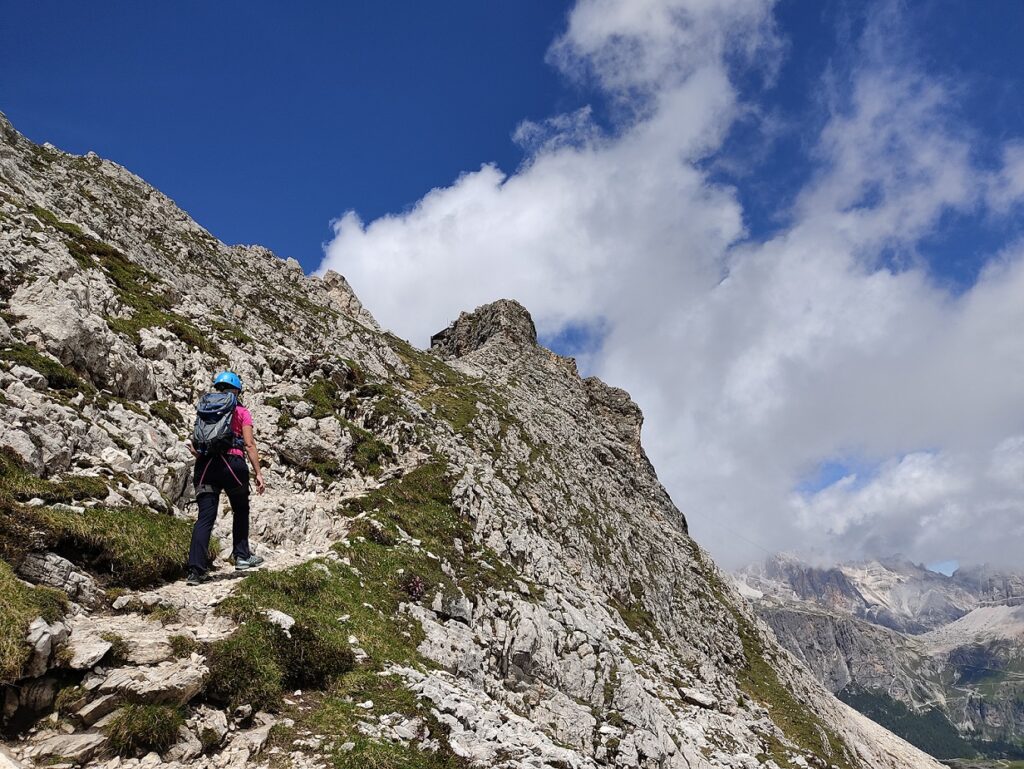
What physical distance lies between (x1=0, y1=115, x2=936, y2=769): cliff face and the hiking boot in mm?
521

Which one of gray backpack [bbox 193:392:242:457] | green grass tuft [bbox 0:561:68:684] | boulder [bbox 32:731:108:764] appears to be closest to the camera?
boulder [bbox 32:731:108:764]

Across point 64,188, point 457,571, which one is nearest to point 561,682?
point 457,571

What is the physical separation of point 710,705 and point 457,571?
2475 cm

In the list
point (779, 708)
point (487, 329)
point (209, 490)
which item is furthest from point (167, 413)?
point (487, 329)

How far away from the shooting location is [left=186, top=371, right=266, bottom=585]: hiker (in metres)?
12.7

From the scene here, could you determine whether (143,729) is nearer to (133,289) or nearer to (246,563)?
(246,563)

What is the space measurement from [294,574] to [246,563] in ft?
4.49

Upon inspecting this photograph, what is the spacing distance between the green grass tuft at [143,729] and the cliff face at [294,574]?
3 centimetres

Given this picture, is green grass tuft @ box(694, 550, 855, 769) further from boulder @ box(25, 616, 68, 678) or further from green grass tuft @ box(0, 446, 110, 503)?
boulder @ box(25, 616, 68, 678)

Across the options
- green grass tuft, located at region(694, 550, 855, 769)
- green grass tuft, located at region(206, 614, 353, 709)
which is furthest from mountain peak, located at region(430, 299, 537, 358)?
green grass tuft, located at region(206, 614, 353, 709)

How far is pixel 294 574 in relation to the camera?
600 inches

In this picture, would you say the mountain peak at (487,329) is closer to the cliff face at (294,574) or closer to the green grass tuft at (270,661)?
the cliff face at (294,574)

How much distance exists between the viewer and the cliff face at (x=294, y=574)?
8984mm

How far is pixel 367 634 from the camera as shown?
14.5 m
